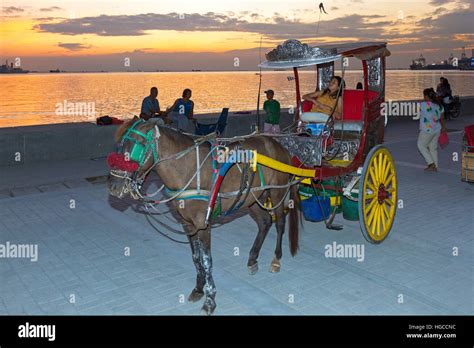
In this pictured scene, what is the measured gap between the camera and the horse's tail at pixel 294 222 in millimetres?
6891

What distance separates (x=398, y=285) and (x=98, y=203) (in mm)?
6215

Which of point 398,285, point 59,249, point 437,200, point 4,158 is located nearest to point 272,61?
point 398,285

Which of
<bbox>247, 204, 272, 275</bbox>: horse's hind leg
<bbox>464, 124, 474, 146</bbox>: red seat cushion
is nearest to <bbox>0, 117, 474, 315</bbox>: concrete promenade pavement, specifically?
<bbox>247, 204, 272, 275</bbox>: horse's hind leg

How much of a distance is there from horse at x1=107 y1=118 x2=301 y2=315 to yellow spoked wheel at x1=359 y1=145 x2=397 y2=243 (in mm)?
1318

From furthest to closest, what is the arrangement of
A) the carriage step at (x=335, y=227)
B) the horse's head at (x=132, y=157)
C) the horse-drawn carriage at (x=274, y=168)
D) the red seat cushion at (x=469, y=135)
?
the red seat cushion at (x=469, y=135), the carriage step at (x=335, y=227), the horse-drawn carriage at (x=274, y=168), the horse's head at (x=132, y=157)

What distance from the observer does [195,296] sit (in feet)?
18.7

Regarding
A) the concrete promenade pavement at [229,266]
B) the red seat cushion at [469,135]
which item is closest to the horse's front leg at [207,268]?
the concrete promenade pavement at [229,266]

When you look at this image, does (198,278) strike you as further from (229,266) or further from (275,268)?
(275,268)

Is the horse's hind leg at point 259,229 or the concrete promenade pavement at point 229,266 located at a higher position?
the horse's hind leg at point 259,229

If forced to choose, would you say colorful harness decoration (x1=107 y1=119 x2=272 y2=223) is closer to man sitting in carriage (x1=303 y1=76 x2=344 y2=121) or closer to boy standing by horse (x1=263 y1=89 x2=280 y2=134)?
man sitting in carriage (x1=303 y1=76 x2=344 y2=121)

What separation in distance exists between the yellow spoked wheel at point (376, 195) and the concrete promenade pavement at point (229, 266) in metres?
0.25

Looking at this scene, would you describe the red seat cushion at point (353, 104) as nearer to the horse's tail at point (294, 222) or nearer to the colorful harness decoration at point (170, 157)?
the horse's tail at point (294, 222)

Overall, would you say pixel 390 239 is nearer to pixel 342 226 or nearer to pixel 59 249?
pixel 342 226

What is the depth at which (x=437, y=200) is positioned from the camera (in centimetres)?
995
